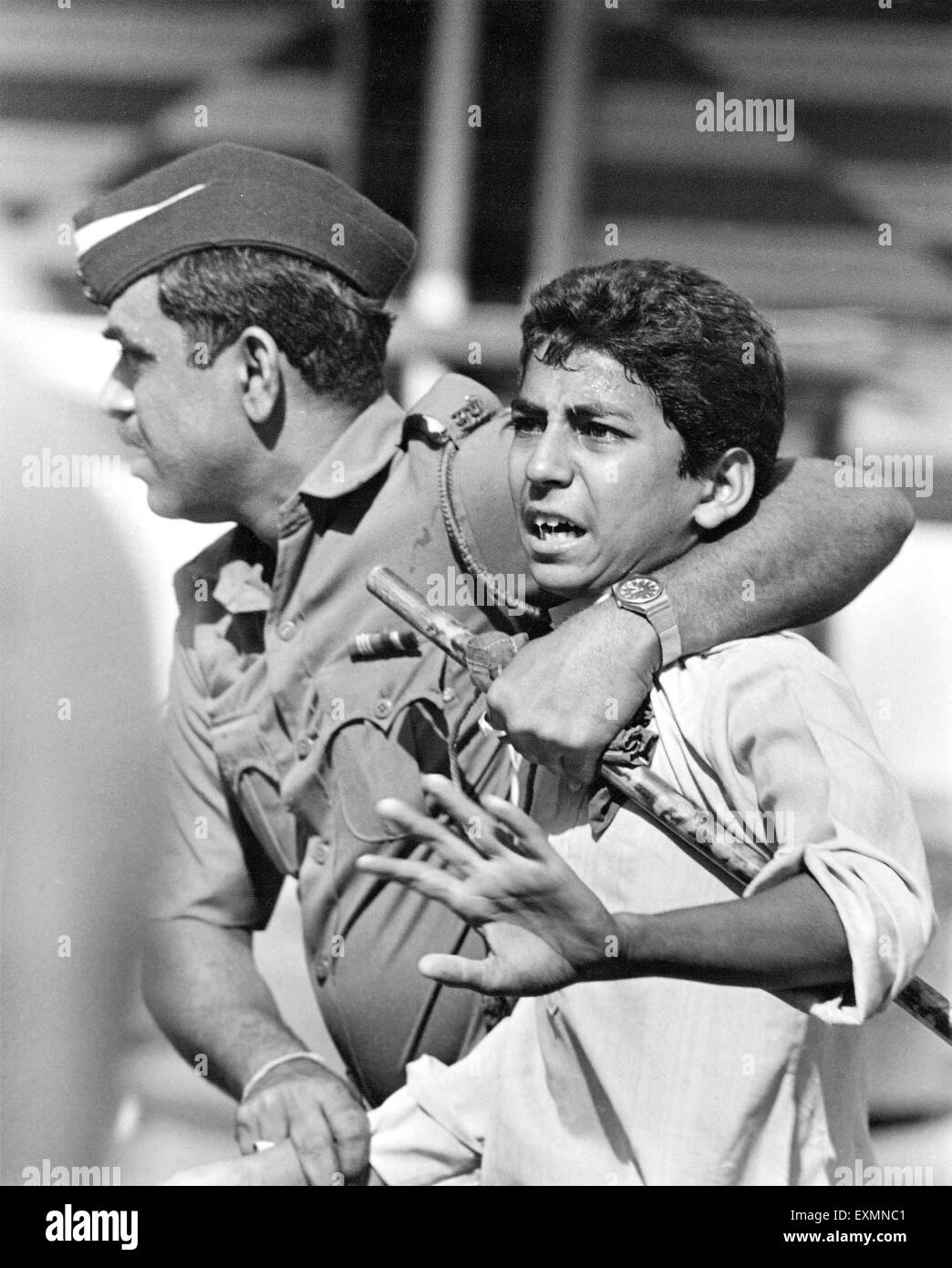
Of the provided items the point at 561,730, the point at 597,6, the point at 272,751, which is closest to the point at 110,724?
the point at 272,751

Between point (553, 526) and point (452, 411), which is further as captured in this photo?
point (452, 411)

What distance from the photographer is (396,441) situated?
2.64 m

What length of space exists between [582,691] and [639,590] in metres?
0.15

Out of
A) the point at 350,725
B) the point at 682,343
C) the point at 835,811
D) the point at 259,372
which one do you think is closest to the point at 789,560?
the point at 682,343

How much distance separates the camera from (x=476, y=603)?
2582mm

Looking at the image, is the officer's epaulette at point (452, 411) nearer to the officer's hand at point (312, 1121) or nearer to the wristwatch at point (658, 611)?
the wristwatch at point (658, 611)

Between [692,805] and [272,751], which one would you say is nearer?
[692,805]

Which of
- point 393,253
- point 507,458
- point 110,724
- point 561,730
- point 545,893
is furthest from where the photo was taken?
point 110,724

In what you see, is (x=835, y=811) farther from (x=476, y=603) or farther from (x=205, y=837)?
(x=205, y=837)

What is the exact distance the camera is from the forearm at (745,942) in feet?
6.05
